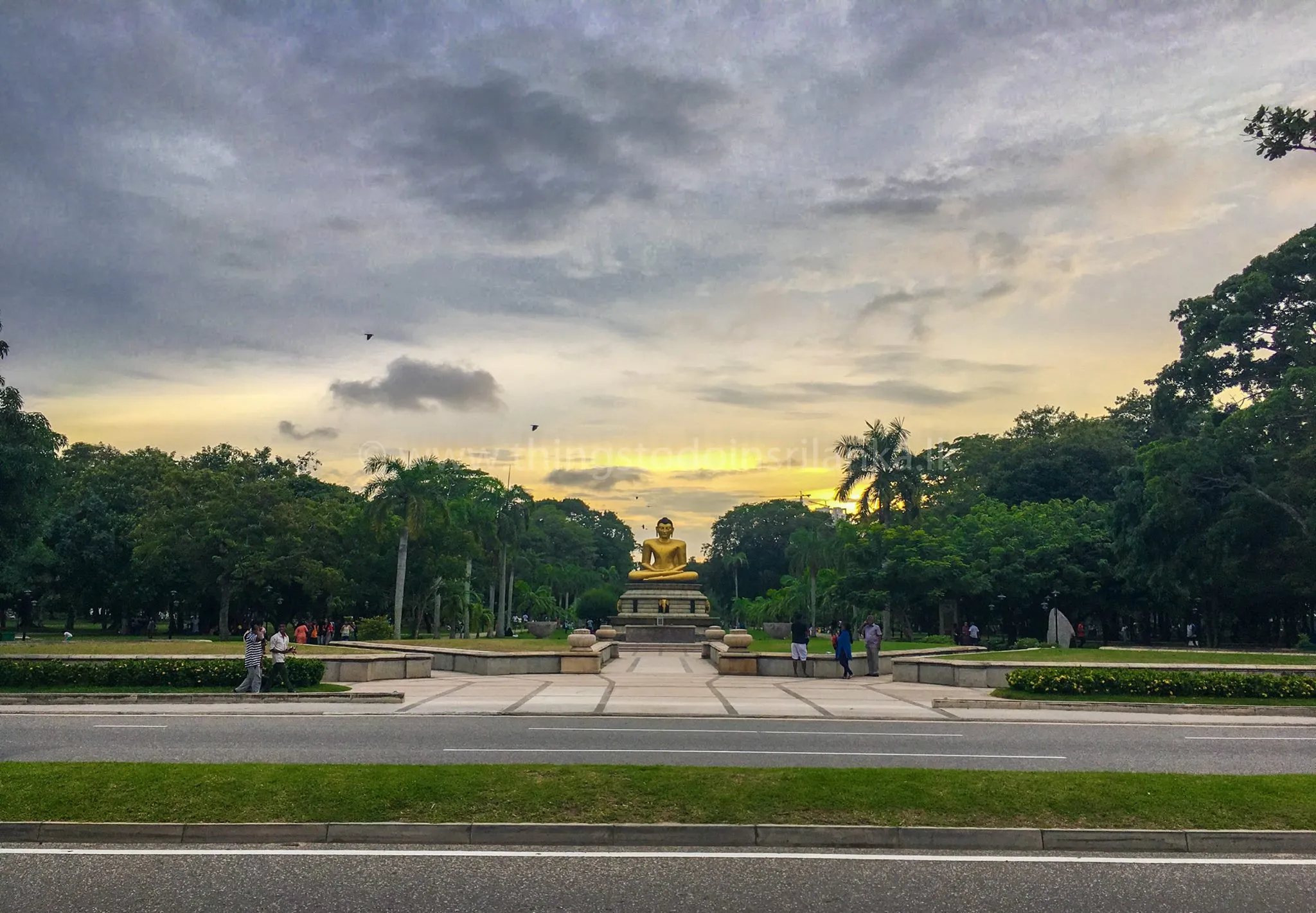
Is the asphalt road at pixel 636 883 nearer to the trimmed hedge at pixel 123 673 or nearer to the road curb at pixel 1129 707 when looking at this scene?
the road curb at pixel 1129 707

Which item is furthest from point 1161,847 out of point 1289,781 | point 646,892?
point 646,892

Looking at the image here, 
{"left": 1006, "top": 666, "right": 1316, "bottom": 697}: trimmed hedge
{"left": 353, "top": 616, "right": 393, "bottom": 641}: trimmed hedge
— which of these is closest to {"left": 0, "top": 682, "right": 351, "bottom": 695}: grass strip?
{"left": 1006, "top": 666, "right": 1316, "bottom": 697}: trimmed hedge

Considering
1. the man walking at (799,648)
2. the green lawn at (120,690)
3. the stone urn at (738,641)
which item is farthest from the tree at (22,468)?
the man walking at (799,648)

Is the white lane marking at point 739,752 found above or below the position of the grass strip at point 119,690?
above

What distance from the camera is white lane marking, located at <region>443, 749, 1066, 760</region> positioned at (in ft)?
43.6

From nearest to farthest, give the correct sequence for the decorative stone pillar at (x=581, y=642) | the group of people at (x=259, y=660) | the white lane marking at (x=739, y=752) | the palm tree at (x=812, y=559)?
the white lane marking at (x=739, y=752) < the group of people at (x=259, y=660) < the decorative stone pillar at (x=581, y=642) < the palm tree at (x=812, y=559)

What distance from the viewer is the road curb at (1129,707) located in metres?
20.9

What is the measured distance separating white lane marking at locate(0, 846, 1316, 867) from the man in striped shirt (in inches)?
543

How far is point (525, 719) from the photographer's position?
17.8 meters

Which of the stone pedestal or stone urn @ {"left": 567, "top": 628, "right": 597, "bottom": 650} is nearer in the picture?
stone urn @ {"left": 567, "top": 628, "right": 597, "bottom": 650}

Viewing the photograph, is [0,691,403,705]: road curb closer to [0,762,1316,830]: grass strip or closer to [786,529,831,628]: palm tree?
[0,762,1316,830]: grass strip

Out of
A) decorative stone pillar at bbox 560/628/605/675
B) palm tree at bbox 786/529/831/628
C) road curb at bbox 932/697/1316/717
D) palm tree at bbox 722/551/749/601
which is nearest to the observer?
road curb at bbox 932/697/1316/717

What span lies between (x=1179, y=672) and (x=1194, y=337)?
139 feet

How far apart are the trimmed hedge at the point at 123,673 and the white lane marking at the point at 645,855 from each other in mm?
15076
